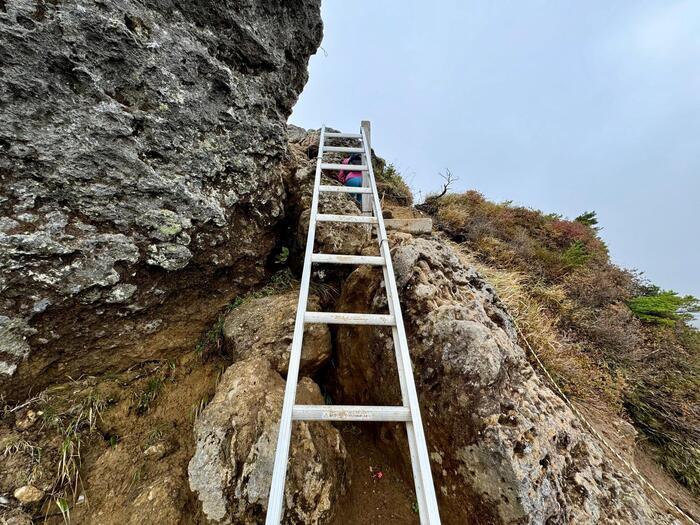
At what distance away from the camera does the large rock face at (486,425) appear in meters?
1.55

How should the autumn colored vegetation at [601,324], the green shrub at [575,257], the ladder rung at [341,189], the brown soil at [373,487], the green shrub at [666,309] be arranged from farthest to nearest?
the green shrub at [575,257], the green shrub at [666,309], the autumn colored vegetation at [601,324], the ladder rung at [341,189], the brown soil at [373,487]

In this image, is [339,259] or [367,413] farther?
[339,259]

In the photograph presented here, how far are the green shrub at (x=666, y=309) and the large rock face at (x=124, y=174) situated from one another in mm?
7228

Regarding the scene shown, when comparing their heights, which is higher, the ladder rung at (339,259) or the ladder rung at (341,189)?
the ladder rung at (341,189)

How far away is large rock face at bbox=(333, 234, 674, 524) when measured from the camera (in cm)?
155

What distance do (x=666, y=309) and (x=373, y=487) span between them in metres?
6.63

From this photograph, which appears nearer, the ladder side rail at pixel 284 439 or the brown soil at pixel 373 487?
the ladder side rail at pixel 284 439

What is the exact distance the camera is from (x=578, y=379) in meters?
3.46

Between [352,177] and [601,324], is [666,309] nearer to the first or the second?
[601,324]

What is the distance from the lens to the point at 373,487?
2.11m

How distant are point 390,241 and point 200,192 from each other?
185cm

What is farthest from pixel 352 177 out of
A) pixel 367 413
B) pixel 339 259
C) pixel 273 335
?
pixel 367 413

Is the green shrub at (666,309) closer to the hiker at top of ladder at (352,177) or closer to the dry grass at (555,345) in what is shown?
the dry grass at (555,345)

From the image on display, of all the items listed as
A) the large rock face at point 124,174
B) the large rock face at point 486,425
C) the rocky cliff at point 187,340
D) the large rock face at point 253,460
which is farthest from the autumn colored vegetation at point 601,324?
the large rock face at point 124,174
